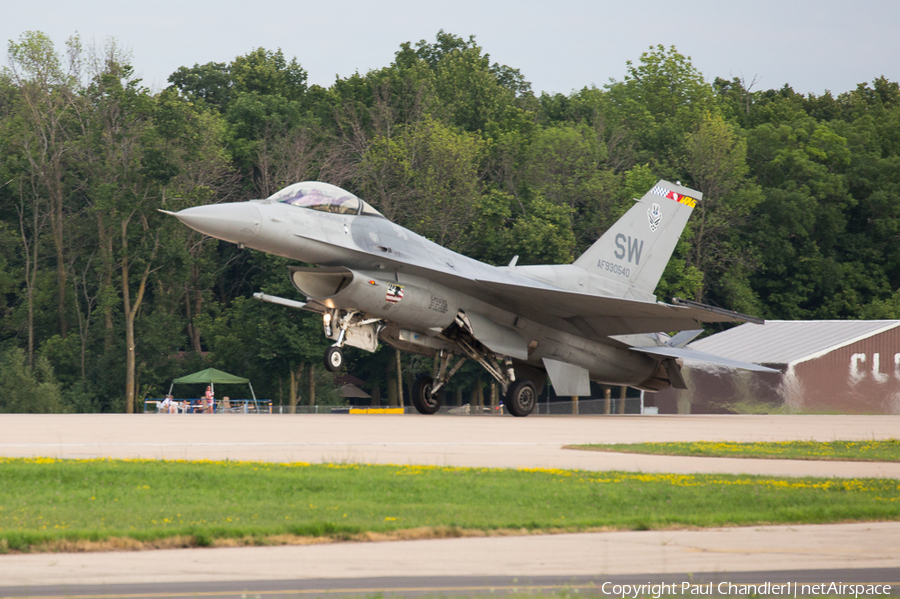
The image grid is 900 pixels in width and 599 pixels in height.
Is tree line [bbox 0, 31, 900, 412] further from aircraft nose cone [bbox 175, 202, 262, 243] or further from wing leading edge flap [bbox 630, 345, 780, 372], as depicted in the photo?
aircraft nose cone [bbox 175, 202, 262, 243]

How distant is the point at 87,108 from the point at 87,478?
144ft

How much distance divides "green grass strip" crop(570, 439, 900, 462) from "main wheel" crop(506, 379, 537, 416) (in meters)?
8.24

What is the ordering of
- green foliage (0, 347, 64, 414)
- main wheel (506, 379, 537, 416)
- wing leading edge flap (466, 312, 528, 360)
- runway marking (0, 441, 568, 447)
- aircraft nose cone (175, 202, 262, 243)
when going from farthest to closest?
green foliage (0, 347, 64, 414) → main wheel (506, 379, 537, 416) → wing leading edge flap (466, 312, 528, 360) → aircraft nose cone (175, 202, 262, 243) → runway marking (0, 441, 568, 447)

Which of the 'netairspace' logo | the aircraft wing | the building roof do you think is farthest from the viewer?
the building roof

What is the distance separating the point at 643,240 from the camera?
2748 centimetres

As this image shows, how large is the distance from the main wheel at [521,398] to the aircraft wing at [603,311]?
5.45 feet

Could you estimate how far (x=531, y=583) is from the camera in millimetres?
6164

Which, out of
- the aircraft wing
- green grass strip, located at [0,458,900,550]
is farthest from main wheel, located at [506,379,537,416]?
green grass strip, located at [0,458,900,550]

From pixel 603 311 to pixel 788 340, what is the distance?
12.5 m

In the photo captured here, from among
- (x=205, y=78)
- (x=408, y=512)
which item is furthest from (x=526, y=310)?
(x=205, y=78)

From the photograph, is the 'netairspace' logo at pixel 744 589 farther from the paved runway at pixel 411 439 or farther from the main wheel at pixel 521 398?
the main wheel at pixel 521 398

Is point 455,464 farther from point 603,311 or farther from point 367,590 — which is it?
point 603,311

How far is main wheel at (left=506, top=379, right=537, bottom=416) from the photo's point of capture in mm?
24531

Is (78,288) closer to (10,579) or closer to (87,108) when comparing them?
(87,108)
